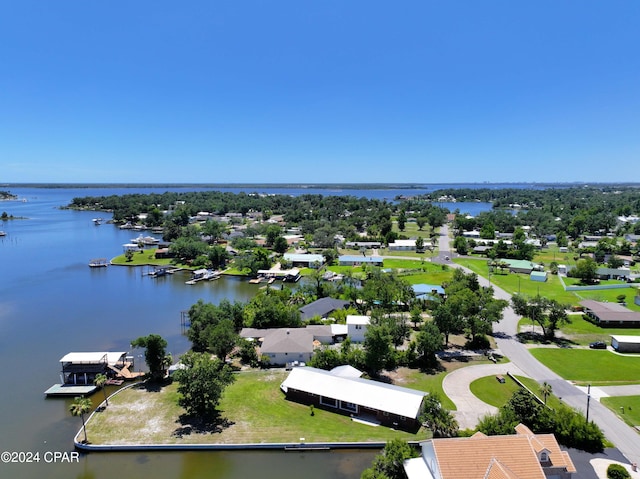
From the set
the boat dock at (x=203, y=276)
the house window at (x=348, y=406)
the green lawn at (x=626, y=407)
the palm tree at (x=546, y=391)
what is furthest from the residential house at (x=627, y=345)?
the boat dock at (x=203, y=276)

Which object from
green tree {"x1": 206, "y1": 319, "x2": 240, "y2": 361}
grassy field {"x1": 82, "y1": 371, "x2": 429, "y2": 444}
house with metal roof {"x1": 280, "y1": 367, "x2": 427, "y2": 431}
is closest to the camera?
grassy field {"x1": 82, "y1": 371, "x2": 429, "y2": 444}

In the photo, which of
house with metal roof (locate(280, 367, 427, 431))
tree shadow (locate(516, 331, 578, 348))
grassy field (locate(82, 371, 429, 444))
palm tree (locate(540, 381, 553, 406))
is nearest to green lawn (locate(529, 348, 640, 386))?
tree shadow (locate(516, 331, 578, 348))

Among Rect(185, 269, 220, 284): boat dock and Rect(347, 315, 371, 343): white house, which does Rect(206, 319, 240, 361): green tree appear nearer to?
Rect(347, 315, 371, 343): white house

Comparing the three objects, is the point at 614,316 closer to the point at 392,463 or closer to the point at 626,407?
the point at 626,407

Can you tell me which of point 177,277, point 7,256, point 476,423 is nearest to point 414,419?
point 476,423

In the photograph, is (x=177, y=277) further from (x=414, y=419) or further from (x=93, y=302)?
(x=414, y=419)

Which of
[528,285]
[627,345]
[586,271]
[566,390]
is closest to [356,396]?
[566,390]
